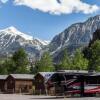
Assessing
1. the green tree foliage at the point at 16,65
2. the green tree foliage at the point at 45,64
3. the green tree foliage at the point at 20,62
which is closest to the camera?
the green tree foliage at the point at 45,64

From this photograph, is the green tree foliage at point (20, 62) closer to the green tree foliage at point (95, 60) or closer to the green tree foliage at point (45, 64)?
the green tree foliage at point (45, 64)

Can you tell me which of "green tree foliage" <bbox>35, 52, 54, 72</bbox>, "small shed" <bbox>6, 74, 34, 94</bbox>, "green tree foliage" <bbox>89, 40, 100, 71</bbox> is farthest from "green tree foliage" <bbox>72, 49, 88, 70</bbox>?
"small shed" <bbox>6, 74, 34, 94</bbox>

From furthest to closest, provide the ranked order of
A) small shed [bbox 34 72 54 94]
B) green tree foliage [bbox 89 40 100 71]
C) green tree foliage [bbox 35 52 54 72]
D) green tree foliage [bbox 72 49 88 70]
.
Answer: green tree foliage [bbox 35 52 54 72] < green tree foliage [bbox 89 40 100 71] < green tree foliage [bbox 72 49 88 70] < small shed [bbox 34 72 54 94]

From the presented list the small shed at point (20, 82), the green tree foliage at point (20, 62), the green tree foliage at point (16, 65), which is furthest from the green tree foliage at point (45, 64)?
the green tree foliage at point (20, 62)

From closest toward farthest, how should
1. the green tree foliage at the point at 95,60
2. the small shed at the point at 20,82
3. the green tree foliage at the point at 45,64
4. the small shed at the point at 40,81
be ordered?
the small shed at the point at 40,81 < the small shed at the point at 20,82 < the green tree foliage at the point at 95,60 < the green tree foliage at the point at 45,64

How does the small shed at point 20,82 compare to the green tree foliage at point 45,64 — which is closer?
the small shed at point 20,82

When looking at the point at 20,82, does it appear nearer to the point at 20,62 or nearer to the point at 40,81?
the point at 40,81

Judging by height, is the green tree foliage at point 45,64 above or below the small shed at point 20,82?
above

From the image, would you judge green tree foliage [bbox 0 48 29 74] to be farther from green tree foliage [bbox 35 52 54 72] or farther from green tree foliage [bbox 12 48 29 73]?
green tree foliage [bbox 35 52 54 72]

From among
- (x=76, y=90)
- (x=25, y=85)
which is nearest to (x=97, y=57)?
(x=25, y=85)

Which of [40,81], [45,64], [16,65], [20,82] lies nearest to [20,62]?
[16,65]

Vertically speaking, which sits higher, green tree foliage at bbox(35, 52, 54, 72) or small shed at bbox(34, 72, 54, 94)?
green tree foliage at bbox(35, 52, 54, 72)

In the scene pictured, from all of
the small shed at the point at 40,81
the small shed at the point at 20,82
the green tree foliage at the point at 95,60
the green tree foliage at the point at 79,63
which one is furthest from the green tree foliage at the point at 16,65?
the small shed at the point at 40,81

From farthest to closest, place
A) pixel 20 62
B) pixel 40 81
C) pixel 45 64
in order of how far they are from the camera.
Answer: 1. pixel 20 62
2. pixel 45 64
3. pixel 40 81
